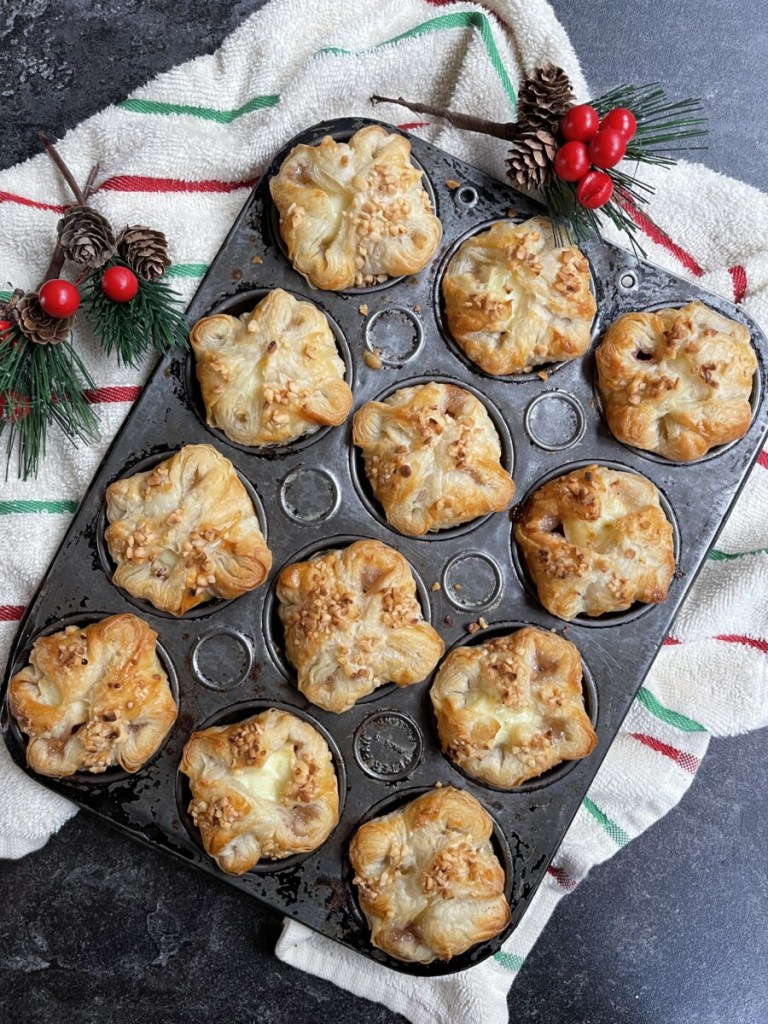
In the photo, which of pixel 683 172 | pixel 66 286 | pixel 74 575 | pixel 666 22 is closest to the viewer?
pixel 66 286

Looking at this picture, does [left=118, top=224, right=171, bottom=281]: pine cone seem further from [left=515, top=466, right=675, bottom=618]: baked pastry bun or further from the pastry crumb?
[left=515, top=466, right=675, bottom=618]: baked pastry bun

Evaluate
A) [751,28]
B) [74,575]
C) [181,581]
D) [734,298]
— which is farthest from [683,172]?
[74,575]

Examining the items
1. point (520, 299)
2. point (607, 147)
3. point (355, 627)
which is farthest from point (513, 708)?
point (607, 147)

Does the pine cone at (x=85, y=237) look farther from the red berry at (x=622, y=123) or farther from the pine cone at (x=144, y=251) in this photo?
the red berry at (x=622, y=123)

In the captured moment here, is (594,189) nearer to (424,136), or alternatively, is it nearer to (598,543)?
(424,136)

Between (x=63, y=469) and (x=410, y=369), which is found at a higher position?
(x=410, y=369)

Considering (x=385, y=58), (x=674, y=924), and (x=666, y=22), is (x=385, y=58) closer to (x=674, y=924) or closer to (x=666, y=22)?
(x=666, y=22)
